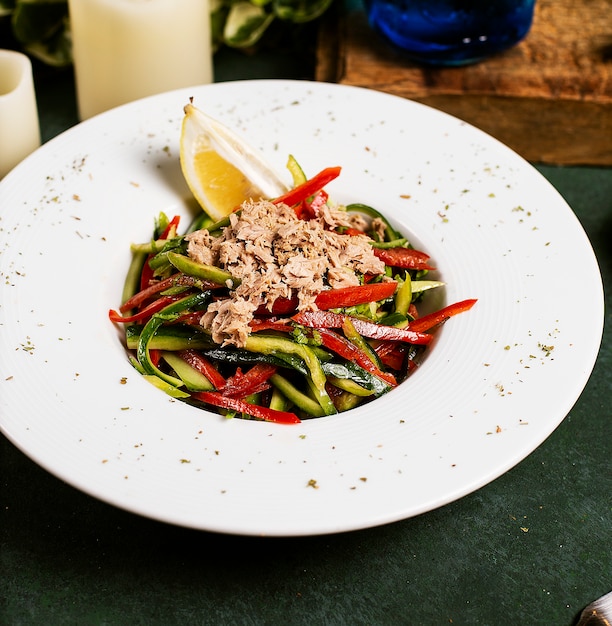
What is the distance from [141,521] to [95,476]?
20.1 inches

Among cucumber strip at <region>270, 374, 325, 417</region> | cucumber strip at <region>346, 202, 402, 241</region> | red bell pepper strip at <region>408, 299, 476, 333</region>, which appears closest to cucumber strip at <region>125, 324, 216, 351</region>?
cucumber strip at <region>270, 374, 325, 417</region>

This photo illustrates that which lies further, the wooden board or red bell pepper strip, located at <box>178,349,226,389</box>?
the wooden board

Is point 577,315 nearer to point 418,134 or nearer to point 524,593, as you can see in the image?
point 524,593

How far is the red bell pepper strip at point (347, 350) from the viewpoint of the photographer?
9.32 feet

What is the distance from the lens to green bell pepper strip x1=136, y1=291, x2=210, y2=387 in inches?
110

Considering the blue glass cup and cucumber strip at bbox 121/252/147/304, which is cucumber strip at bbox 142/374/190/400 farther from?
the blue glass cup

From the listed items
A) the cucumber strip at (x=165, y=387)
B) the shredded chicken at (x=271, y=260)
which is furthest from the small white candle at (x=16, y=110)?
the cucumber strip at (x=165, y=387)

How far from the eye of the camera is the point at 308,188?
3.22 m

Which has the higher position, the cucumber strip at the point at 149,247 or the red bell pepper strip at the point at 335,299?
the red bell pepper strip at the point at 335,299

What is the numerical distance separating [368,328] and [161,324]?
29.1 inches

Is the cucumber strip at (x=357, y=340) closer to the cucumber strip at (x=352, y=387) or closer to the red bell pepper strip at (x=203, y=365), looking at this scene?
the cucumber strip at (x=352, y=387)

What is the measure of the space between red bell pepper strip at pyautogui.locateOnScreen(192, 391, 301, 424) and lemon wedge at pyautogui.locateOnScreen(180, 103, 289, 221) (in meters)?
0.93

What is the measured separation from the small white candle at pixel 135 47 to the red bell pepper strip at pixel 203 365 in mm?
1916

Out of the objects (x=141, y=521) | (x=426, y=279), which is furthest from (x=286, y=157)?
(x=141, y=521)
